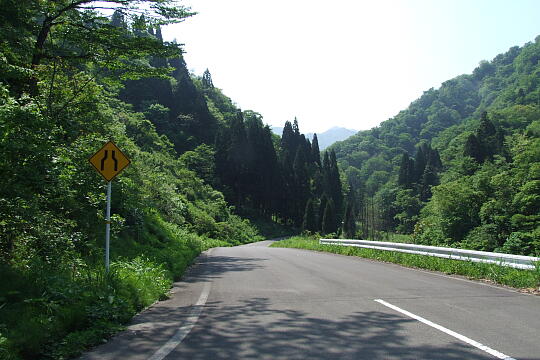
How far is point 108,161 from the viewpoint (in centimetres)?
775

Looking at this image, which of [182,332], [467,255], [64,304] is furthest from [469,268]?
[64,304]

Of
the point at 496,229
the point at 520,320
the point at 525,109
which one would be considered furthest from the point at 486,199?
the point at 525,109

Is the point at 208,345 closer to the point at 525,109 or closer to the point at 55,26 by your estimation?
the point at 55,26

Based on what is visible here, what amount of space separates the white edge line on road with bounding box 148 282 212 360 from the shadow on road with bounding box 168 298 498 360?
9 centimetres

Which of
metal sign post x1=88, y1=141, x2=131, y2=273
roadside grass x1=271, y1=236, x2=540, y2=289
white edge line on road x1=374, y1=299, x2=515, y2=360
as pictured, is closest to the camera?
white edge line on road x1=374, y1=299, x2=515, y2=360

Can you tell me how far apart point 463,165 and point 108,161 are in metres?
56.3

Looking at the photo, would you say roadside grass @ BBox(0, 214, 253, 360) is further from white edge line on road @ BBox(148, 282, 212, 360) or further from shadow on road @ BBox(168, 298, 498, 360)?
shadow on road @ BBox(168, 298, 498, 360)

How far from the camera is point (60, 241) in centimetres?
739

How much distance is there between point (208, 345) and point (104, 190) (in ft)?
21.9

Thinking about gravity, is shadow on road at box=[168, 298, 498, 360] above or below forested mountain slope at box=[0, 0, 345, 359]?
below

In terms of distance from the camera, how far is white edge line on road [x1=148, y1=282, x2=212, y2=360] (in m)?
4.38

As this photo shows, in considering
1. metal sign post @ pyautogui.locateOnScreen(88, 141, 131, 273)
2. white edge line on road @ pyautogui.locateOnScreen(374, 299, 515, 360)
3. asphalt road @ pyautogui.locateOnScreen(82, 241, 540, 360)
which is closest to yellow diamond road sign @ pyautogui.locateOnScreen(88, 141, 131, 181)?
metal sign post @ pyautogui.locateOnScreen(88, 141, 131, 273)

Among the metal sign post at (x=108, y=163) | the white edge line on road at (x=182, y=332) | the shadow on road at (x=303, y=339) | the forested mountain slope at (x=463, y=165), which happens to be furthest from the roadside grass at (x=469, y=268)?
the metal sign post at (x=108, y=163)

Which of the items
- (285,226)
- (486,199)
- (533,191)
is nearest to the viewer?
(533,191)
